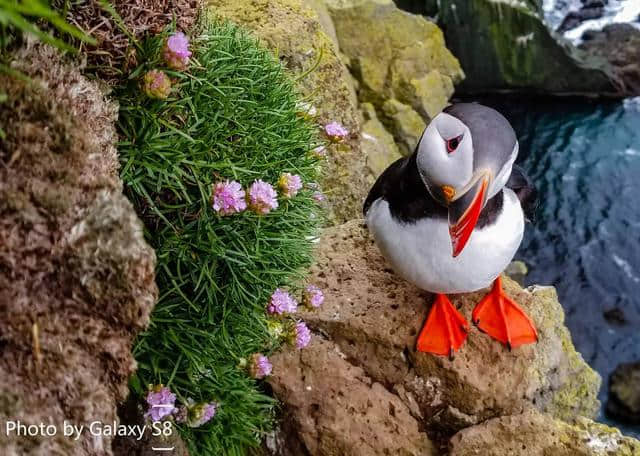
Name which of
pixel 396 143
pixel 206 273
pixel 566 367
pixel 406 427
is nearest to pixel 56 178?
pixel 206 273

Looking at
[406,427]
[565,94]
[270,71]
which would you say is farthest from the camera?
[565,94]

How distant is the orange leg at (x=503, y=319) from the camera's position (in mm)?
3736

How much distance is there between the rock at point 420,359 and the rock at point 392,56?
5.52 meters

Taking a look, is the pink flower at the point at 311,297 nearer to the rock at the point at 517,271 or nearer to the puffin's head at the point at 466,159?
the puffin's head at the point at 466,159

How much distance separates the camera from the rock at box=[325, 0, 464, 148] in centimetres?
968

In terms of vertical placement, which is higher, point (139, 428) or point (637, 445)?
point (139, 428)

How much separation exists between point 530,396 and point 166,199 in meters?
2.39

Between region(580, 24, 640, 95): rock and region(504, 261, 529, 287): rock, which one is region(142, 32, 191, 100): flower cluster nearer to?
region(504, 261, 529, 287): rock

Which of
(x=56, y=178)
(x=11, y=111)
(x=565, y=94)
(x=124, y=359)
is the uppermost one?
(x=11, y=111)

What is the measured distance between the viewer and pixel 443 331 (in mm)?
3652

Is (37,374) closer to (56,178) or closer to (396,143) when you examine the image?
(56,178)

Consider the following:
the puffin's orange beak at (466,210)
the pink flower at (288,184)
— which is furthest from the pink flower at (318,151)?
the puffin's orange beak at (466,210)

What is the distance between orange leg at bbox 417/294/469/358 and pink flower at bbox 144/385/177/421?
1504mm

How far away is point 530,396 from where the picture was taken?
12.3ft
